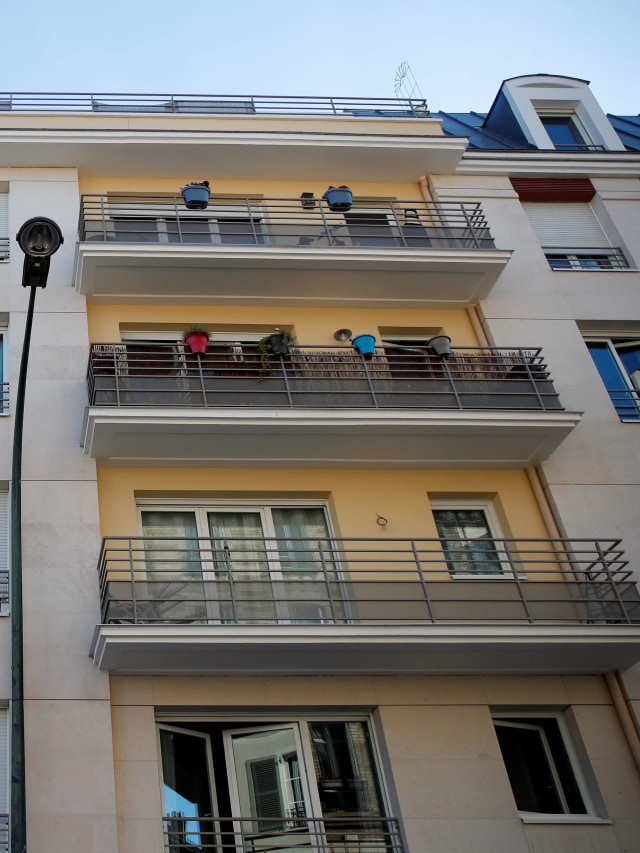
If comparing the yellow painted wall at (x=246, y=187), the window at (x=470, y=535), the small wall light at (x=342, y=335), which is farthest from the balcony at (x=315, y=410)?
the yellow painted wall at (x=246, y=187)

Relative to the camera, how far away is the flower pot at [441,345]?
1678 centimetres

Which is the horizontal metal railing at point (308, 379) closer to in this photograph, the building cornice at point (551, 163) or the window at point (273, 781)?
the window at point (273, 781)

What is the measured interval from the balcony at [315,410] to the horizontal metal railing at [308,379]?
21 mm

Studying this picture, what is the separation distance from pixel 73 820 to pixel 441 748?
441cm

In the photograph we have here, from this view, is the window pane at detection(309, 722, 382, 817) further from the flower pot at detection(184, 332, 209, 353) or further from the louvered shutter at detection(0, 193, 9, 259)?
the louvered shutter at detection(0, 193, 9, 259)

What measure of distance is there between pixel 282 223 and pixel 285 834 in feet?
34.4

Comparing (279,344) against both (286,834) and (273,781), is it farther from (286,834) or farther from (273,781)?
(286,834)

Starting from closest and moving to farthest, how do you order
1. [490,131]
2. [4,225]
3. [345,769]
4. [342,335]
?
1. [345,769]
2. [342,335]
3. [4,225]
4. [490,131]

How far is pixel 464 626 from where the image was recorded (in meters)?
13.3

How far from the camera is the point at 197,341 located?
1620cm

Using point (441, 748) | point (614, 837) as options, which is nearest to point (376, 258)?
point (441, 748)

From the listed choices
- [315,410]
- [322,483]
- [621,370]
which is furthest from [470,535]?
[621,370]

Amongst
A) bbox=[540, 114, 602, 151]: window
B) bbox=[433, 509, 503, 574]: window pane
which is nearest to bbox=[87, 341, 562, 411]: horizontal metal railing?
bbox=[433, 509, 503, 574]: window pane

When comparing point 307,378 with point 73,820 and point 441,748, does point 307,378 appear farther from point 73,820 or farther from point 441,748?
point 73,820
